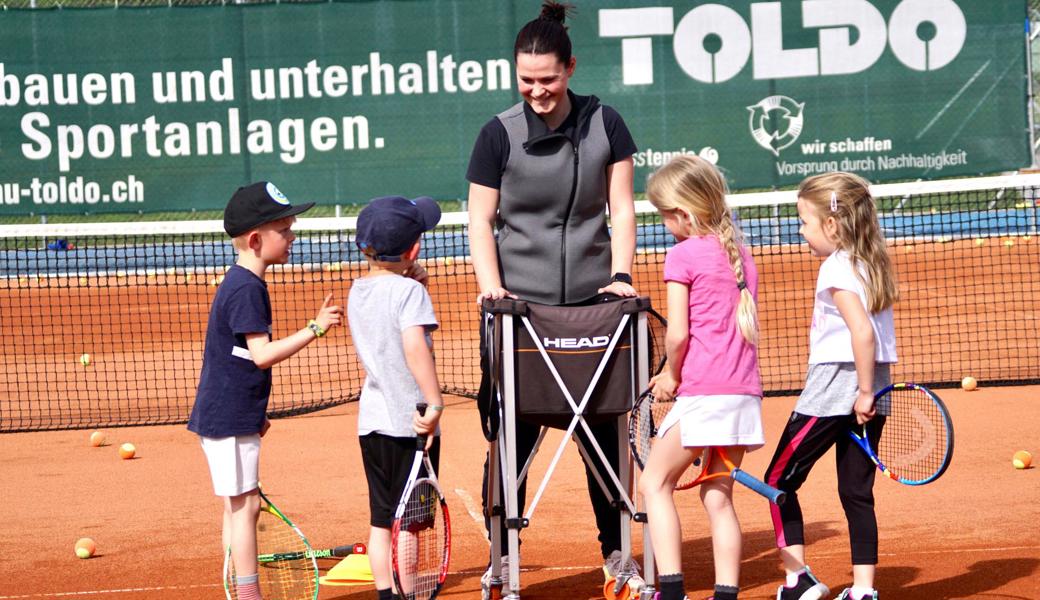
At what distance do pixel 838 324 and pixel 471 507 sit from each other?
2416 mm

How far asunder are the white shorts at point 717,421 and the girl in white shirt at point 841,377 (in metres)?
0.36

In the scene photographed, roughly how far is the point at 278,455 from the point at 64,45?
820 centimetres

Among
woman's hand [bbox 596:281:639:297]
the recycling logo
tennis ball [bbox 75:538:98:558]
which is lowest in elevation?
tennis ball [bbox 75:538:98:558]

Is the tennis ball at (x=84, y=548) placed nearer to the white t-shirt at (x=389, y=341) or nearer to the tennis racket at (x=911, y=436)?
the white t-shirt at (x=389, y=341)

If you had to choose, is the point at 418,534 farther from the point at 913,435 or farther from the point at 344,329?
the point at 344,329

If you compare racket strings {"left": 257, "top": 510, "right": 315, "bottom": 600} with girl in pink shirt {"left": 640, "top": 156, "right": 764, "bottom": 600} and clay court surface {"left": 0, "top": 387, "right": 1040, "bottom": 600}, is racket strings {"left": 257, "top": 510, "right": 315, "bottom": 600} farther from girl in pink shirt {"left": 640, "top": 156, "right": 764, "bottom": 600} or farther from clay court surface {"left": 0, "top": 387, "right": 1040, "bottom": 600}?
girl in pink shirt {"left": 640, "top": 156, "right": 764, "bottom": 600}

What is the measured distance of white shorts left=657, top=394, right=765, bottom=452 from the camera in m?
3.77

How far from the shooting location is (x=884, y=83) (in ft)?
45.0

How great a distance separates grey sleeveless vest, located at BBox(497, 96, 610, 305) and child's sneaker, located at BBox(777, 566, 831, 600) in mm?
1151

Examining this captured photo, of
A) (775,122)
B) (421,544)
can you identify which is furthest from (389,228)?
(775,122)

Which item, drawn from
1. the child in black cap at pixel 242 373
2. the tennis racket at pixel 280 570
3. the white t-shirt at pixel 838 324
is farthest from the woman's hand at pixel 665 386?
the tennis racket at pixel 280 570

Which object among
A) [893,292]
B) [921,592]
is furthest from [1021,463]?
[893,292]

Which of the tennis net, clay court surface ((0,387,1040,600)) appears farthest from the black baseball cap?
the tennis net

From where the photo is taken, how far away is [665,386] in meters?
3.90
